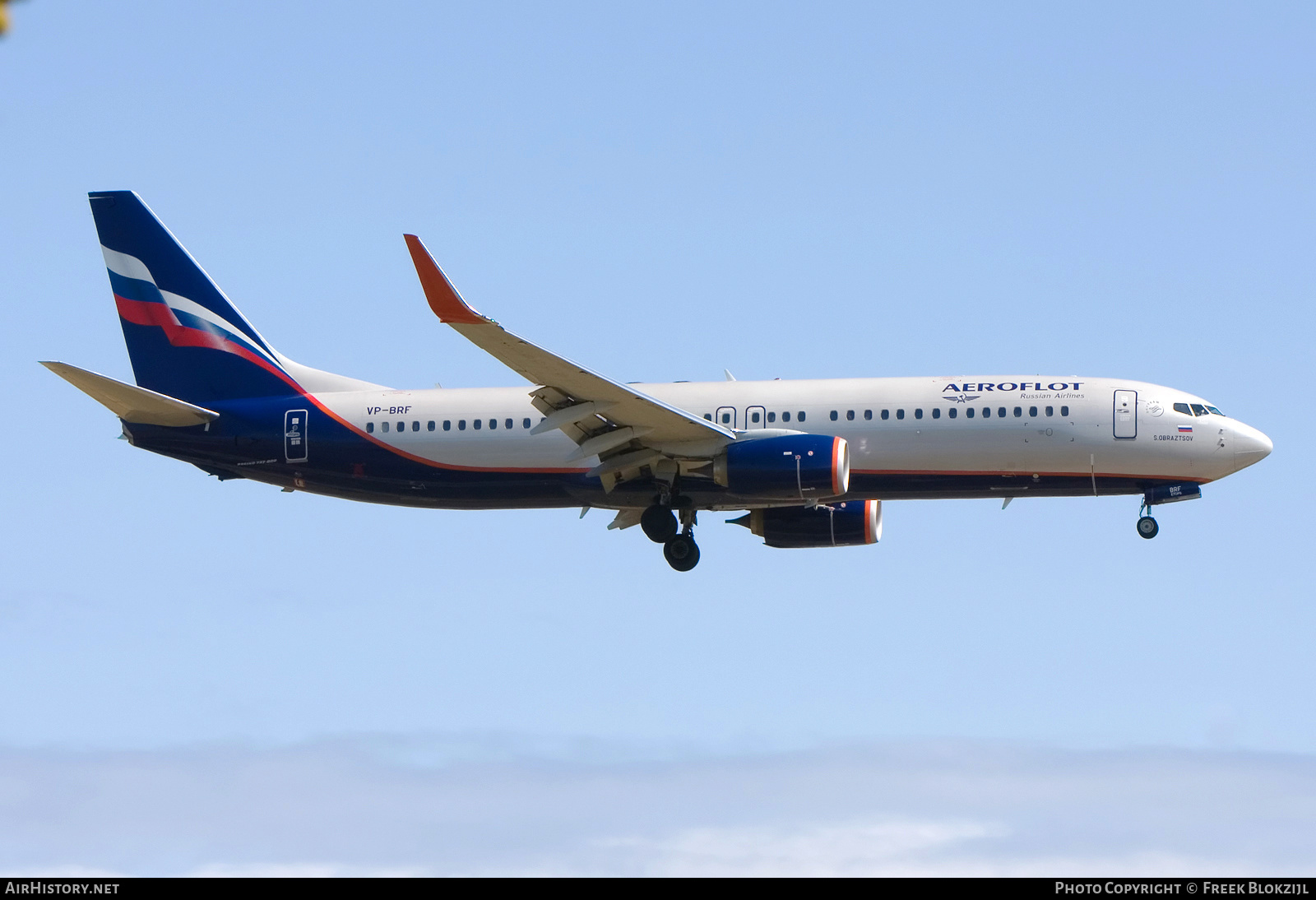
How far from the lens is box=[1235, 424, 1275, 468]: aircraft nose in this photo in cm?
3725

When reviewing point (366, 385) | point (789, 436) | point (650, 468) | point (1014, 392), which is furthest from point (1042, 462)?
point (366, 385)

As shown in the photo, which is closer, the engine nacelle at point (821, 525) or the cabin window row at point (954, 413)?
the cabin window row at point (954, 413)

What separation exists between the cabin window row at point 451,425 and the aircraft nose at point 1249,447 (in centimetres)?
1790

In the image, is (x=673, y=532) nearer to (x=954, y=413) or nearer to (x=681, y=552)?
(x=681, y=552)

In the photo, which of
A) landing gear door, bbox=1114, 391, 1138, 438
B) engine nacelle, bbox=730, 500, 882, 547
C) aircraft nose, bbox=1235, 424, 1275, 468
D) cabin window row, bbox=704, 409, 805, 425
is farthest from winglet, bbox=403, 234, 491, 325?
aircraft nose, bbox=1235, 424, 1275, 468

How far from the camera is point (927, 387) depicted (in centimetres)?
3838

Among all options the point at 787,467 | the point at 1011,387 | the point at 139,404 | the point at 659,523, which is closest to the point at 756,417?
the point at 787,467

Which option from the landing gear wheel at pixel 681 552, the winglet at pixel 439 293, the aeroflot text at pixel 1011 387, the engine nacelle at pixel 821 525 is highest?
the winglet at pixel 439 293

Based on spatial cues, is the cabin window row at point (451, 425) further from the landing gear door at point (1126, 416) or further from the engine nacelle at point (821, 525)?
the landing gear door at point (1126, 416)

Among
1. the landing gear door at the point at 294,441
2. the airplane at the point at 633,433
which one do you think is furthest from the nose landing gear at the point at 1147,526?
the landing gear door at the point at 294,441

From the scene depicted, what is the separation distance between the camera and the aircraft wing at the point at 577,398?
107 ft

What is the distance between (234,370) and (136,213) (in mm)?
6126

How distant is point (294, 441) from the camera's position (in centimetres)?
4088
